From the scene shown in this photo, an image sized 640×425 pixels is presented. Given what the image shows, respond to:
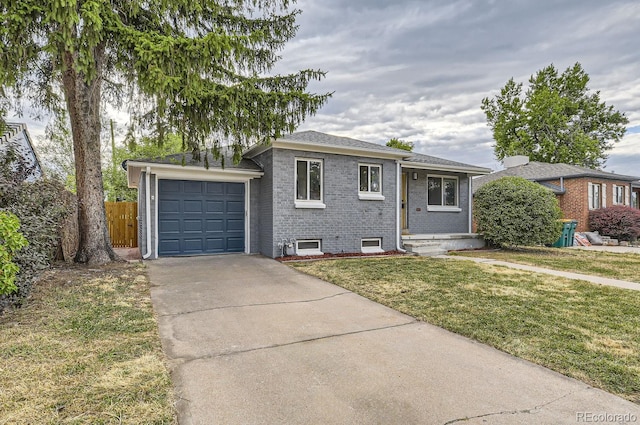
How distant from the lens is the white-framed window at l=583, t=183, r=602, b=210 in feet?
58.6

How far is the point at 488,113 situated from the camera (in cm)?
3297

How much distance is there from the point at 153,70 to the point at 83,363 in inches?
191

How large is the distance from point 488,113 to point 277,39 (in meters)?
29.8

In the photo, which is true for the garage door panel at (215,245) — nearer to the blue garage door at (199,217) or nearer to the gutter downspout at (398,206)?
the blue garage door at (199,217)

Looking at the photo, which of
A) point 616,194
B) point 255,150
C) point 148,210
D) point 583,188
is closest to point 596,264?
point 255,150

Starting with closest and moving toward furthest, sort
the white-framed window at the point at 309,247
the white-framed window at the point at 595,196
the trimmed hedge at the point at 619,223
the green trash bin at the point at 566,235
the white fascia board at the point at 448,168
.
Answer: the white-framed window at the point at 309,247 → the white fascia board at the point at 448,168 → the green trash bin at the point at 566,235 → the trimmed hedge at the point at 619,223 → the white-framed window at the point at 595,196

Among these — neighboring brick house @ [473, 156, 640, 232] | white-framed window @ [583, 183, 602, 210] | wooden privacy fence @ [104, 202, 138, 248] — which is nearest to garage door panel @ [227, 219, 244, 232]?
wooden privacy fence @ [104, 202, 138, 248]

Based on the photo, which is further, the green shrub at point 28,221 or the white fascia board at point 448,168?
the white fascia board at point 448,168

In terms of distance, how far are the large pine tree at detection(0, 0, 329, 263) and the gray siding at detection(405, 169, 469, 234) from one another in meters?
6.61

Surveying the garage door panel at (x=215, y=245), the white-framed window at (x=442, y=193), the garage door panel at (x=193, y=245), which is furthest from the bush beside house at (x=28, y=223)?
the white-framed window at (x=442, y=193)

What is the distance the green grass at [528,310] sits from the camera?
3174mm

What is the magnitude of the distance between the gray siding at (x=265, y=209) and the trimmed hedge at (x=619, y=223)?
17.1 m

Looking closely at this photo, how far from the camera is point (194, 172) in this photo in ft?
32.6

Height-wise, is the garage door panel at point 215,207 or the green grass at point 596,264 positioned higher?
the garage door panel at point 215,207
